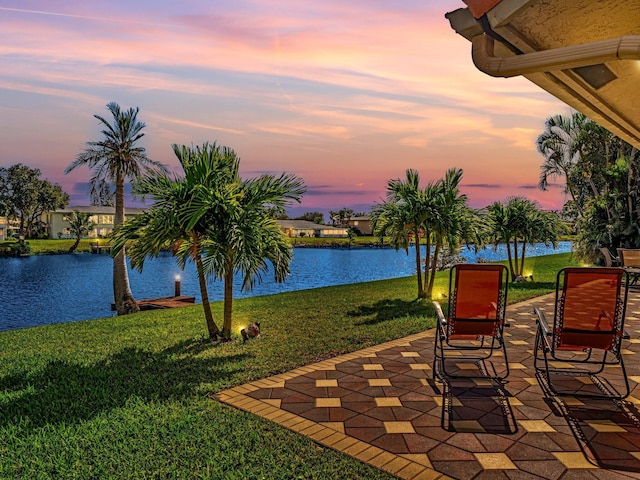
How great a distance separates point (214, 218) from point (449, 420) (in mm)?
4315

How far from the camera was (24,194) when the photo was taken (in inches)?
3130

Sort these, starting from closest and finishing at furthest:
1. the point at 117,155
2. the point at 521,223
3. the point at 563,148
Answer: the point at 521,223, the point at 117,155, the point at 563,148

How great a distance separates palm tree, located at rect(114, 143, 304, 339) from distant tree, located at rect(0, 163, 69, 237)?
85.3 meters

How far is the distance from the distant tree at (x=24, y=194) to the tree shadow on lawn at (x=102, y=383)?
85.9 metres

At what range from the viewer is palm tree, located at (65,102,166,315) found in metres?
22.4

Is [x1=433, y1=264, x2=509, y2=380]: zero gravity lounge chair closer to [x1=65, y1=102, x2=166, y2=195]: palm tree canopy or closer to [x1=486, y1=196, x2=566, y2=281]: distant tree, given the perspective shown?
[x1=486, y1=196, x2=566, y2=281]: distant tree

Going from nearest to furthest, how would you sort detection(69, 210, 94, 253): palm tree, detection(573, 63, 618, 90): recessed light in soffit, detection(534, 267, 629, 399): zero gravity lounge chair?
detection(573, 63, 618, 90): recessed light in soffit < detection(534, 267, 629, 399): zero gravity lounge chair < detection(69, 210, 94, 253): palm tree

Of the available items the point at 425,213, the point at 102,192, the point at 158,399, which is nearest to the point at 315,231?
the point at 102,192

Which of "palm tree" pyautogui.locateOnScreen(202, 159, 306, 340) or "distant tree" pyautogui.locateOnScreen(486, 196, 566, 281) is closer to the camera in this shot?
"palm tree" pyautogui.locateOnScreen(202, 159, 306, 340)

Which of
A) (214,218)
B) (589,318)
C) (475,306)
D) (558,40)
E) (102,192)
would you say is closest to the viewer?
(558,40)

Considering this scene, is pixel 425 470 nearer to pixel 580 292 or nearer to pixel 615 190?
pixel 580 292

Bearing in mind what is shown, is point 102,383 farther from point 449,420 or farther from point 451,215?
point 451,215

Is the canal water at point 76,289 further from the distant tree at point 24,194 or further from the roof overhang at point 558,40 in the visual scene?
the distant tree at point 24,194

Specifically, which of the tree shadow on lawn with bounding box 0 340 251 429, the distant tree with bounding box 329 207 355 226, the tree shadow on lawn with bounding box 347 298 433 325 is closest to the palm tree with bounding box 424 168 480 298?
the tree shadow on lawn with bounding box 347 298 433 325
